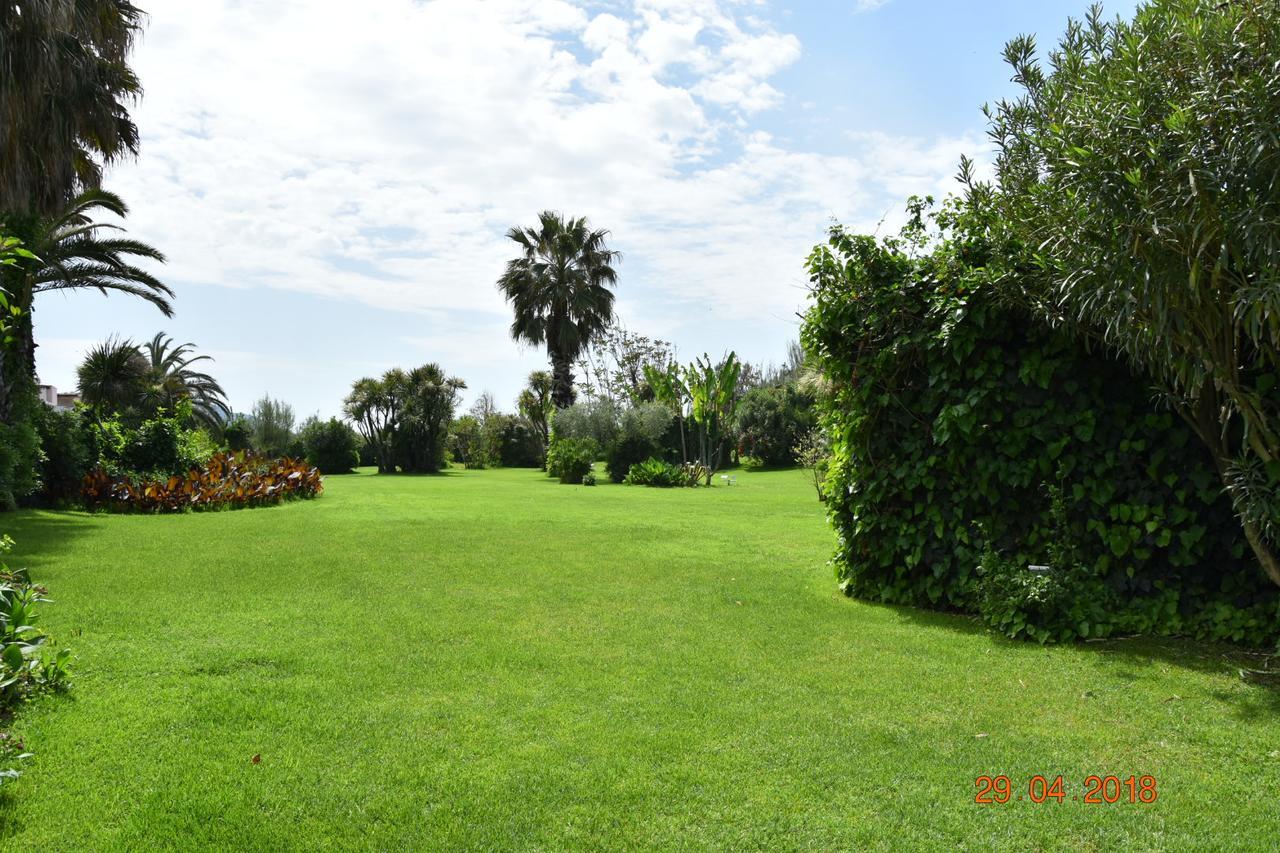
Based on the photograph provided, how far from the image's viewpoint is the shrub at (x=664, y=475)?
25.4 metres

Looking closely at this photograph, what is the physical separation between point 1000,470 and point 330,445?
29954 millimetres

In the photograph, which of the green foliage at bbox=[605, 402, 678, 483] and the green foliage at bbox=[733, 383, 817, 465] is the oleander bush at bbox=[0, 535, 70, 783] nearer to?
the green foliage at bbox=[605, 402, 678, 483]

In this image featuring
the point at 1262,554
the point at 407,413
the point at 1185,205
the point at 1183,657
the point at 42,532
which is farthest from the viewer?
the point at 407,413

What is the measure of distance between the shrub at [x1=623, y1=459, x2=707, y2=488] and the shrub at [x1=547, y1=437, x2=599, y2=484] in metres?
1.46

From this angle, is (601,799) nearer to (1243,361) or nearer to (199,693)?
(199,693)

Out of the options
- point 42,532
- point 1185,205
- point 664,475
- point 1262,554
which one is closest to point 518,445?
point 664,475

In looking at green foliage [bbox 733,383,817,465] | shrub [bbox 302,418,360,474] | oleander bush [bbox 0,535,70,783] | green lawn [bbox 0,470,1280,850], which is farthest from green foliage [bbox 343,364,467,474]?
oleander bush [bbox 0,535,70,783]

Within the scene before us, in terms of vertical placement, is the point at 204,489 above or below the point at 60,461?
below

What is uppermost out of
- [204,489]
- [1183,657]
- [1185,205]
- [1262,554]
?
[1185,205]

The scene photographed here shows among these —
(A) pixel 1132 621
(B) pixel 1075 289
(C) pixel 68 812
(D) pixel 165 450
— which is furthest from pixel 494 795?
(D) pixel 165 450

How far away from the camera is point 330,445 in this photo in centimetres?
3209

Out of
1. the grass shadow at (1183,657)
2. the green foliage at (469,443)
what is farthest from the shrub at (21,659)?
the green foliage at (469,443)

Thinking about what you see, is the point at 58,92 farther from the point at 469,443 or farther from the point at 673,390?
the point at 469,443

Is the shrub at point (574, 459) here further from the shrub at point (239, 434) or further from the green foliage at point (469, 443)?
the shrub at point (239, 434)
